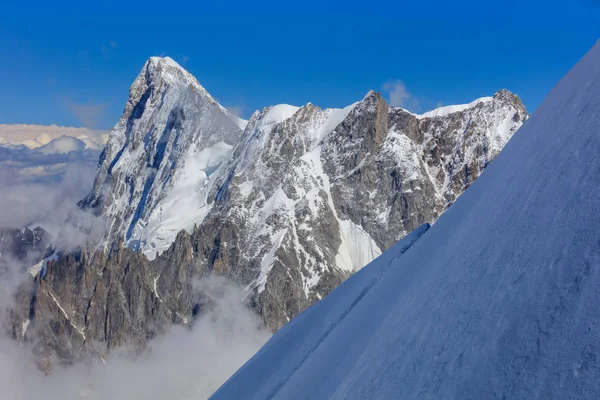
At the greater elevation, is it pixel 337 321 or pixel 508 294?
pixel 508 294

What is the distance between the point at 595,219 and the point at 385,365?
4967 millimetres

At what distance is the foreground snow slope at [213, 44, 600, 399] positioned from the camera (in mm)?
7996

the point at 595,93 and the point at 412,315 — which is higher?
the point at 595,93

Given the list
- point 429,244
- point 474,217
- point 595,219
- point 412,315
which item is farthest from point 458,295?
point 429,244

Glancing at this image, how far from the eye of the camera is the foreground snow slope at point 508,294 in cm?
800

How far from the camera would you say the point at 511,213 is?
11.7 metres

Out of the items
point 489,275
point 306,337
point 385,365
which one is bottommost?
point 306,337

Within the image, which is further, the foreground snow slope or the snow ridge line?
the snow ridge line

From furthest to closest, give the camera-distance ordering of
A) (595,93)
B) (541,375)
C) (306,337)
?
(306,337) → (595,93) → (541,375)

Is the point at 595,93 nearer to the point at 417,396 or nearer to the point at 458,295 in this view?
the point at 458,295

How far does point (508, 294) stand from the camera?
935cm

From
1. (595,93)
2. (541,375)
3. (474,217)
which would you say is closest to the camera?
(541,375)

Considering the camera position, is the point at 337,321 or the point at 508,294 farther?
the point at 337,321

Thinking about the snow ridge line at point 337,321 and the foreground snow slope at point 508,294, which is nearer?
the foreground snow slope at point 508,294
